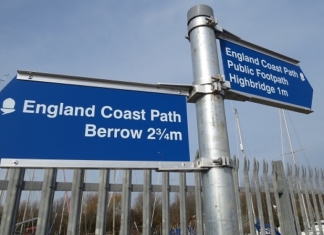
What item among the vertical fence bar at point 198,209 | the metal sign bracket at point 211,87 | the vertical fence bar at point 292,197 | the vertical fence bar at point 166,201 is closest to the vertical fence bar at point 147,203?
the vertical fence bar at point 166,201

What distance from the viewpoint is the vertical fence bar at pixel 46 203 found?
290 centimetres

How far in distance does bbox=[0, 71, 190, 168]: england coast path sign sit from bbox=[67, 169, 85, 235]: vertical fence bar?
1.65m

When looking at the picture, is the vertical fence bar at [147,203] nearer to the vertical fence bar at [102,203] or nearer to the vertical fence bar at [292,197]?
the vertical fence bar at [102,203]

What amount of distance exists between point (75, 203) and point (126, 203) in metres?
0.63

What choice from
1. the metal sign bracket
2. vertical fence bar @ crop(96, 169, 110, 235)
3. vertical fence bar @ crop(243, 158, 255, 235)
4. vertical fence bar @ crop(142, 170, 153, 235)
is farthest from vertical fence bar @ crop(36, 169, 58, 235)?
vertical fence bar @ crop(243, 158, 255, 235)

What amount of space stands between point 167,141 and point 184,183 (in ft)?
7.08

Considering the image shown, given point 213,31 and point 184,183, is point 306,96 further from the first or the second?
point 184,183

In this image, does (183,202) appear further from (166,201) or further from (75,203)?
(75,203)

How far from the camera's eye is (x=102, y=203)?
3197mm

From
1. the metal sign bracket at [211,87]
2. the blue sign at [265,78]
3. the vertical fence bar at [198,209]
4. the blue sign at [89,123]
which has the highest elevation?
the blue sign at [265,78]

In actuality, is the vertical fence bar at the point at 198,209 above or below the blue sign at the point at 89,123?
below

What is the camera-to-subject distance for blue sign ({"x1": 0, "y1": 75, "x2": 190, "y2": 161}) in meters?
1.63

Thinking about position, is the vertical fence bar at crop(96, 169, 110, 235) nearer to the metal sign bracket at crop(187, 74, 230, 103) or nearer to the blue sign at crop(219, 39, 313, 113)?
the metal sign bracket at crop(187, 74, 230, 103)

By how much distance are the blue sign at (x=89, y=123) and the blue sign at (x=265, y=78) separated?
0.57 meters
